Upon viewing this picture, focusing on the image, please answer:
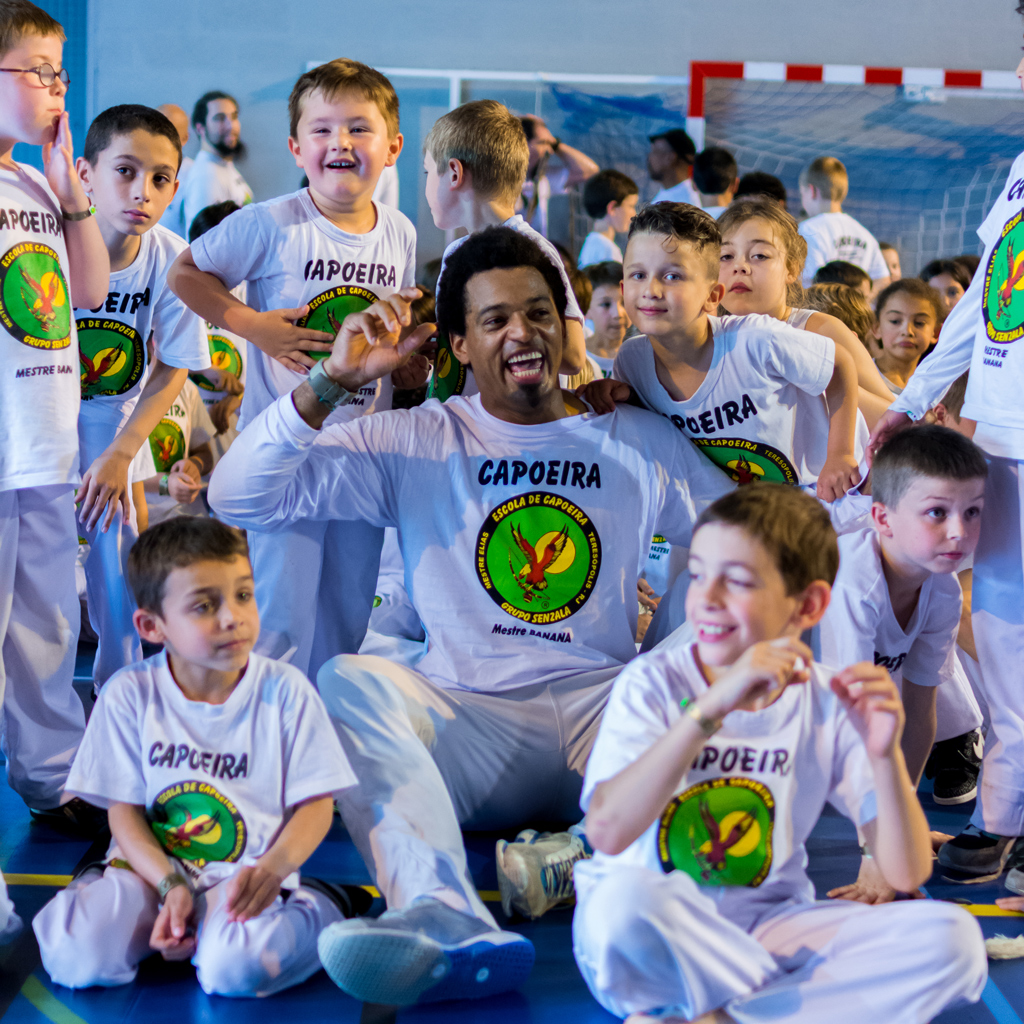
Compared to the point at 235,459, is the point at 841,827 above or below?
below

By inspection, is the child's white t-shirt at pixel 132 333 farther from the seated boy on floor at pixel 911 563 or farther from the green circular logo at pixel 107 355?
the seated boy on floor at pixel 911 563

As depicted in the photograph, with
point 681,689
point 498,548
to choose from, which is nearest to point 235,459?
point 498,548

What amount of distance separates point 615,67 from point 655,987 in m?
7.78

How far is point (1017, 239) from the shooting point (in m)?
2.52

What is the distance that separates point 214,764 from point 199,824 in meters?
0.12

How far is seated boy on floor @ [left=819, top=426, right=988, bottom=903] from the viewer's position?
2.46m

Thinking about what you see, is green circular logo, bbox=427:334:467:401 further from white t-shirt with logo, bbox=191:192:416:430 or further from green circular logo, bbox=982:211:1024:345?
green circular logo, bbox=982:211:1024:345

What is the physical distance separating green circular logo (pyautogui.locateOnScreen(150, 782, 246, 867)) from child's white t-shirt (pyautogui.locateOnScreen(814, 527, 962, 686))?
1.31 meters

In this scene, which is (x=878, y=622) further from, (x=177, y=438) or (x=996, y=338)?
(x=177, y=438)

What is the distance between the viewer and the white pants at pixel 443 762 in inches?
84.6

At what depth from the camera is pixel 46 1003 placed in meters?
2.02

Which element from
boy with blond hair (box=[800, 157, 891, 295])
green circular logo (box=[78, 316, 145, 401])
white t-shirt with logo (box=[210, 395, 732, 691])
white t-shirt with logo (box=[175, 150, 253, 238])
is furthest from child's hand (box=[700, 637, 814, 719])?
white t-shirt with logo (box=[175, 150, 253, 238])

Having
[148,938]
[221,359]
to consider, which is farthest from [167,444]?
[148,938]

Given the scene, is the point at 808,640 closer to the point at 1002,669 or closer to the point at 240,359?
the point at 1002,669
